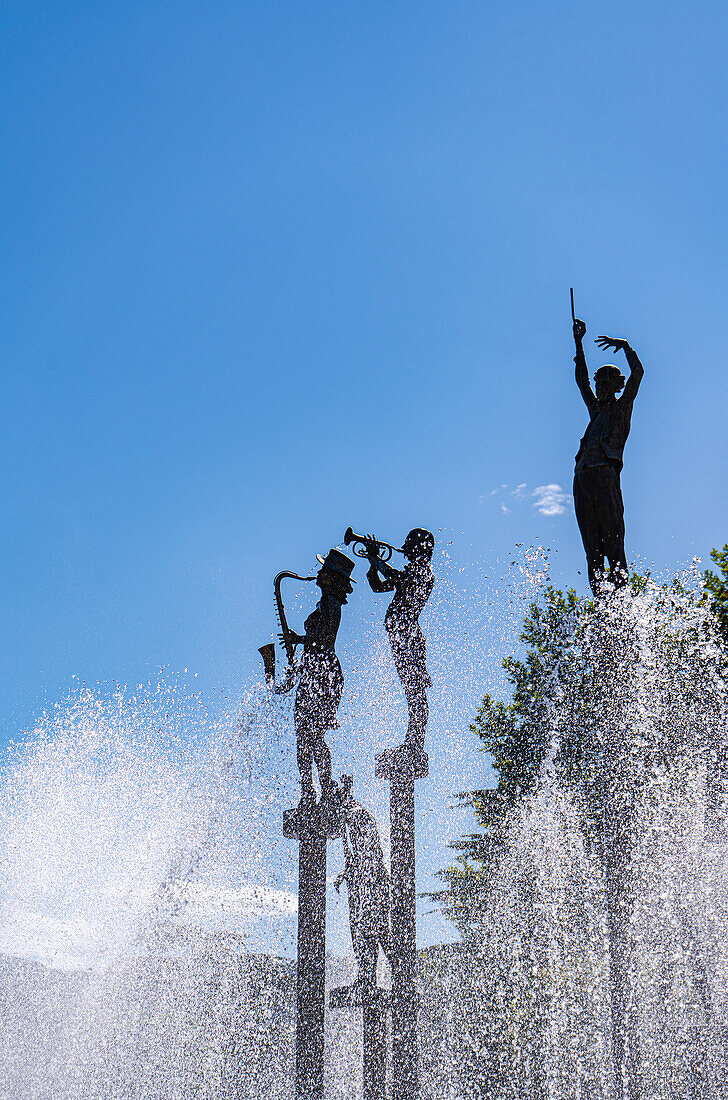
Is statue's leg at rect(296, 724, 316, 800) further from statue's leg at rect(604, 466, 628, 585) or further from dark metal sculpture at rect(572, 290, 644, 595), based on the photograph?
statue's leg at rect(604, 466, 628, 585)

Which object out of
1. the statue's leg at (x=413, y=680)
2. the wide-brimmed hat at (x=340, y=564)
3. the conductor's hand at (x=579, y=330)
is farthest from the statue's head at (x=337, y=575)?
the conductor's hand at (x=579, y=330)

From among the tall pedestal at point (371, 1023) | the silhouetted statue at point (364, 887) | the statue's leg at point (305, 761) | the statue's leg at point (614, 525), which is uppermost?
the statue's leg at point (614, 525)

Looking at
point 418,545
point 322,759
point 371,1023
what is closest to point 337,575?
point 418,545

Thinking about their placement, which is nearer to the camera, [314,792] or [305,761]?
[314,792]

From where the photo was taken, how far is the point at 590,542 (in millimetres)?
8680

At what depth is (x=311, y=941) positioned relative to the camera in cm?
895

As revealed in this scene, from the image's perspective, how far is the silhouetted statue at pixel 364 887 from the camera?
8.82 meters

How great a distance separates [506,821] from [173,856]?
423 centimetres

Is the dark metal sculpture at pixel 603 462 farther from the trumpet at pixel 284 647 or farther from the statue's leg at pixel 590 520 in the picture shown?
the trumpet at pixel 284 647

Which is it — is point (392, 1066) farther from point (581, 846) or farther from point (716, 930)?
point (716, 930)

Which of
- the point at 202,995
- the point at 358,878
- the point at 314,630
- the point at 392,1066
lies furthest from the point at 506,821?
the point at 202,995

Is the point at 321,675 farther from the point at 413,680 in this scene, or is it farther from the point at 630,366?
the point at 630,366

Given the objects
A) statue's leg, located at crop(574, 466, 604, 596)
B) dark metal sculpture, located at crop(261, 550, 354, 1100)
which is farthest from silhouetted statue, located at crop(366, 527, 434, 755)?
statue's leg, located at crop(574, 466, 604, 596)

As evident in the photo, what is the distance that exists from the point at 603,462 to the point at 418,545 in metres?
2.30
